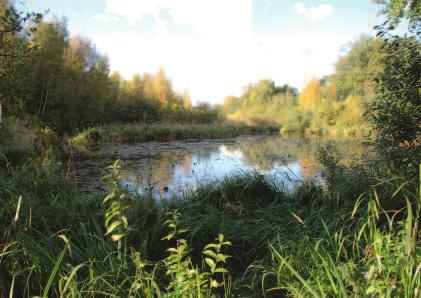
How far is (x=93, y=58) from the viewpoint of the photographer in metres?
19.1

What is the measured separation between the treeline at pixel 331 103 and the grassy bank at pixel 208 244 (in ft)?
61.4

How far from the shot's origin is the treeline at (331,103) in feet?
84.6

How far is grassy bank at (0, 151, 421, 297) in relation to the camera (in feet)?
5.37

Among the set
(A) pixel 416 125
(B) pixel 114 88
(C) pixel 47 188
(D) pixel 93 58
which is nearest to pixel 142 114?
(B) pixel 114 88

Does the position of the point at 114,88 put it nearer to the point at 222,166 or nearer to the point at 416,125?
the point at 222,166

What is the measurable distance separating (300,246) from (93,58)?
19.5 metres

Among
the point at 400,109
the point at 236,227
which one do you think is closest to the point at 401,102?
the point at 400,109

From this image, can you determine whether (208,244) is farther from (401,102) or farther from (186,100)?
(186,100)

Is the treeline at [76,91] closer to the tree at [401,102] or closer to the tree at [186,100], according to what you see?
the tree at [186,100]

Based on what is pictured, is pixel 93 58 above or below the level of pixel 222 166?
above

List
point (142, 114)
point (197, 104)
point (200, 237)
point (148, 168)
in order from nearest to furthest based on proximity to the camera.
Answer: point (200, 237) → point (148, 168) → point (142, 114) → point (197, 104)

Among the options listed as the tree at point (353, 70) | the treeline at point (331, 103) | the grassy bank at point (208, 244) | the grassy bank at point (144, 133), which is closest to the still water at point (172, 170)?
the grassy bank at point (208, 244)

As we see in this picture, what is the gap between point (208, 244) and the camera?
7.57 feet

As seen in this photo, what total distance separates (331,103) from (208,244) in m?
28.9
